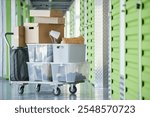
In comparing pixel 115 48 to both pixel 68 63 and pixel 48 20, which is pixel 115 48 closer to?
pixel 68 63

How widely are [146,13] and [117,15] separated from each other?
5.11ft

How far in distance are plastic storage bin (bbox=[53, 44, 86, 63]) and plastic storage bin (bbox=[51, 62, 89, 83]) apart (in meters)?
0.08

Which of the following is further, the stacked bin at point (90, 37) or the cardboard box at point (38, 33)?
the stacked bin at point (90, 37)

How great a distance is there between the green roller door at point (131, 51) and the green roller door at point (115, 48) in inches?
23.5

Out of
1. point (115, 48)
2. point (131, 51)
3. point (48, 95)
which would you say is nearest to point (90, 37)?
point (48, 95)

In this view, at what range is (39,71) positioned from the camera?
22.9 ft

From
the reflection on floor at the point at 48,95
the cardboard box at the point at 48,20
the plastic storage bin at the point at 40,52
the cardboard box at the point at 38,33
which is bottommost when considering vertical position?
the reflection on floor at the point at 48,95

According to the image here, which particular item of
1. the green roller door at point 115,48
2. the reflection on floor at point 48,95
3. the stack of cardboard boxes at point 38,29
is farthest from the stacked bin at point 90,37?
the green roller door at point 115,48

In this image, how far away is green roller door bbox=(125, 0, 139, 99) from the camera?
14.0 ft

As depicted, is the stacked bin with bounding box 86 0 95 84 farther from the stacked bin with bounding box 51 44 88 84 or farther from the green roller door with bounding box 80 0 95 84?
the stacked bin with bounding box 51 44 88 84

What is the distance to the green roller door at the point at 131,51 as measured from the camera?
428cm

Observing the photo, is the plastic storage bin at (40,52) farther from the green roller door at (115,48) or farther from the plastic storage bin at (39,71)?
the green roller door at (115,48)

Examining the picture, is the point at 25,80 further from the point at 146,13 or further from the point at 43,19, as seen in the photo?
the point at 146,13

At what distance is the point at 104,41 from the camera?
8.11 m
